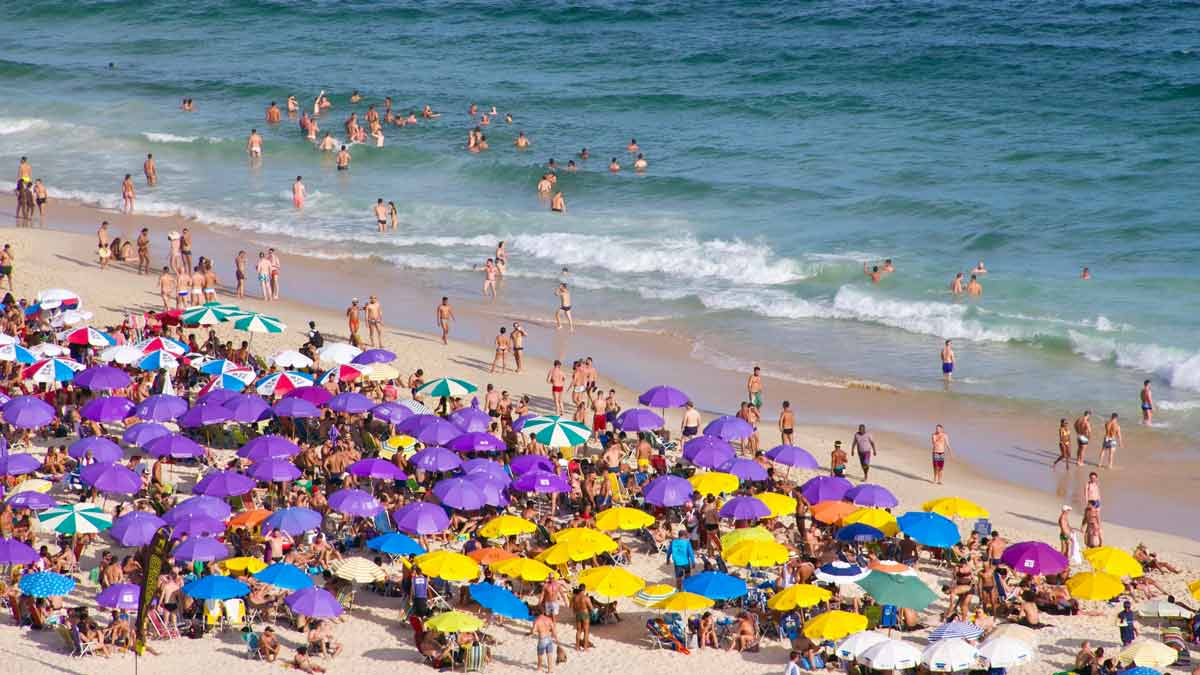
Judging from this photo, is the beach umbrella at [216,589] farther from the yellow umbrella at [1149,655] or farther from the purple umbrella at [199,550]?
the yellow umbrella at [1149,655]

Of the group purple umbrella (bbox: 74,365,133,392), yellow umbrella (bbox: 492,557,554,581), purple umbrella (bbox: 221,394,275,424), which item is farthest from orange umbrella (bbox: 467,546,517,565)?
purple umbrella (bbox: 74,365,133,392)

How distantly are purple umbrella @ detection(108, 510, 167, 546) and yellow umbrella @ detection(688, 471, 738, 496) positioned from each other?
21.2 ft

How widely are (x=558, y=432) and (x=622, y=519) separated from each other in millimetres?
2756

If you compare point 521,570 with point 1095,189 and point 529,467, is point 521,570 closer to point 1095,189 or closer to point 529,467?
point 529,467

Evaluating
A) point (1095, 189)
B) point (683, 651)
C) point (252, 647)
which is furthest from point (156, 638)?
point (1095, 189)

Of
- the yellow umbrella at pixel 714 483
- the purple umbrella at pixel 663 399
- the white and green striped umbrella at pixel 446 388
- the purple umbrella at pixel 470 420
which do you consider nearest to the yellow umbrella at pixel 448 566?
the yellow umbrella at pixel 714 483

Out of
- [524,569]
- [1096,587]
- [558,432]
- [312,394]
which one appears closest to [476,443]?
[558,432]

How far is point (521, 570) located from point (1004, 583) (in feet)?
18.5

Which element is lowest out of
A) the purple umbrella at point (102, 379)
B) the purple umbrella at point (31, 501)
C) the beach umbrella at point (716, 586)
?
the beach umbrella at point (716, 586)

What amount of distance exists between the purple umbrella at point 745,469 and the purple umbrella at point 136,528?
704 centimetres

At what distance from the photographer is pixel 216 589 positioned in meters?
15.2

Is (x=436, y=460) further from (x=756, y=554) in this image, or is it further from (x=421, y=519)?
(x=756, y=554)

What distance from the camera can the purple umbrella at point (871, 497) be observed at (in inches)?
733

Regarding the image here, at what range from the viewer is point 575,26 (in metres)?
58.2
